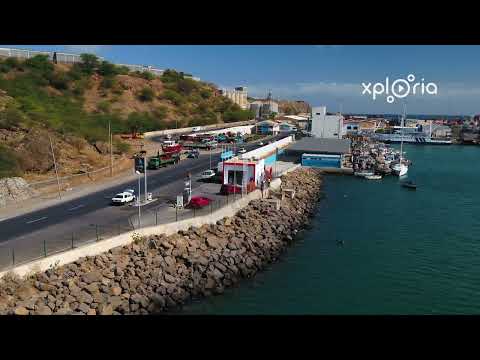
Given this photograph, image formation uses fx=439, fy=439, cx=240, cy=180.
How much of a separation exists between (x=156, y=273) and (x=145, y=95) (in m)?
39.5

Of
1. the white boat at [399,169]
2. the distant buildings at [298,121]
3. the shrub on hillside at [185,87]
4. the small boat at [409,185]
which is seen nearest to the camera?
the small boat at [409,185]

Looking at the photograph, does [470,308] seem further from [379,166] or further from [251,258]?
[379,166]

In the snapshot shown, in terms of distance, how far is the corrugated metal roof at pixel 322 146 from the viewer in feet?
109

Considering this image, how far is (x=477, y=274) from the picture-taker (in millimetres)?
12922

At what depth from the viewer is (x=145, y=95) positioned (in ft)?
157

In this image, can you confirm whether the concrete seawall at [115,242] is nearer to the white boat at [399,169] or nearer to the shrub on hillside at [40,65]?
the white boat at [399,169]

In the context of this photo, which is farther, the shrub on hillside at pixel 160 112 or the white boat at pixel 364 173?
the shrub on hillside at pixel 160 112

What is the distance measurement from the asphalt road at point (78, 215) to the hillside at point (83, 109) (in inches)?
144

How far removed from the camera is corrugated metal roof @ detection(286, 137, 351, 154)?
33281 millimetres

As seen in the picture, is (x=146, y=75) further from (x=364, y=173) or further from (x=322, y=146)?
(x=364, y=173)

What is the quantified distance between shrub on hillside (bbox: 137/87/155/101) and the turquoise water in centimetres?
2934

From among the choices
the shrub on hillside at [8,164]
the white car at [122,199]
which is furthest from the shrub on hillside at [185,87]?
the white car at [122,199]

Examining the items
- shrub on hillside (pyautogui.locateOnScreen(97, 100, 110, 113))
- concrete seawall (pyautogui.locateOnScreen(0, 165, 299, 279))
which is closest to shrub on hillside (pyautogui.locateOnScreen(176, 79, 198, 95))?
shrub on hillside (pyautogui.locateOnScreen(97, 100, 110, 113))
